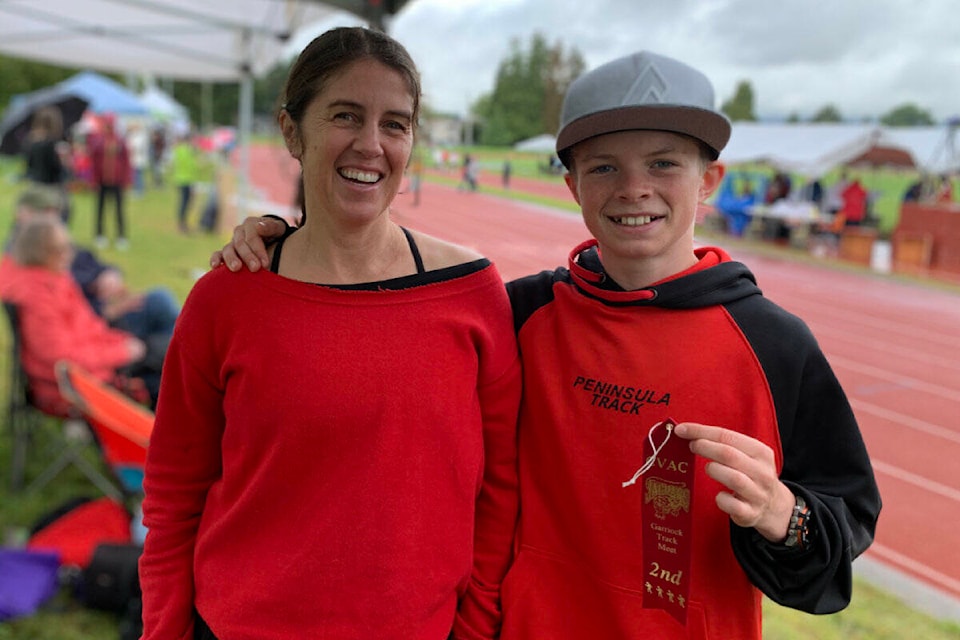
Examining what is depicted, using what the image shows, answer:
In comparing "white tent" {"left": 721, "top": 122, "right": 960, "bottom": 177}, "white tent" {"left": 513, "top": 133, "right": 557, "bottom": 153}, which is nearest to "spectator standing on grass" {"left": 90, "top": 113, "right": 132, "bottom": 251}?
"white tent" {"left": 513, "top": 133, "right": 557, "bottom": 153}

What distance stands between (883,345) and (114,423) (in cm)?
805

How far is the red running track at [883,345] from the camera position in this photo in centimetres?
265

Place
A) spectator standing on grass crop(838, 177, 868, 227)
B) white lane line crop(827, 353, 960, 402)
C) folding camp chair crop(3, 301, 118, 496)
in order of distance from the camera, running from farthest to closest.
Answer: spectator standing on grass crop(838, 177, 868, 227) < white lane line crop(827, 353, 960, 402) < folding camp chair crop(3, 301, 118, 496)

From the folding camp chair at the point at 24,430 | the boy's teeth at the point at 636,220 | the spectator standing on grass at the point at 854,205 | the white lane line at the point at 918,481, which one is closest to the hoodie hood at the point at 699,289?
the boy's teeth at the point at 636,220

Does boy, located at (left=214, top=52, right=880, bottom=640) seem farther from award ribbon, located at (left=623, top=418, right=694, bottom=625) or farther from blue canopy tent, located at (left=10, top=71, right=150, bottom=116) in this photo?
blue canopy tent, located at (left=10, top=71, right=150, bottom=116)

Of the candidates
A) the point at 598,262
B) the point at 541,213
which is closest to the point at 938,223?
the point at 541,213

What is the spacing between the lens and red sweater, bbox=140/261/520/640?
4.18ft

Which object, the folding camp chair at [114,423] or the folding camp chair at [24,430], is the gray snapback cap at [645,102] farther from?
the folding camp chair at [24,430]

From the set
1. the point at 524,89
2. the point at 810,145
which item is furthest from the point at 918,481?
the point at 810,145

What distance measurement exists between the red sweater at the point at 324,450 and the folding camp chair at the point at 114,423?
6.67ft

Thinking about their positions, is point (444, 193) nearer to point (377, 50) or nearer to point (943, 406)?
point (377, 50)

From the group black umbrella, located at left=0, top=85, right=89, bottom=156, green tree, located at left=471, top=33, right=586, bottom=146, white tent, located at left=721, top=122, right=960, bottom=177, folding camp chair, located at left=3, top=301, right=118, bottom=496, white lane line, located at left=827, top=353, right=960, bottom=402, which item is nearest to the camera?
green tree, located at left=471, top=33, right=586, bottom=146

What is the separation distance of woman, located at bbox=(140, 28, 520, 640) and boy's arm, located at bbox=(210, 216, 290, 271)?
3cm

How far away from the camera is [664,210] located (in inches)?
52.0
